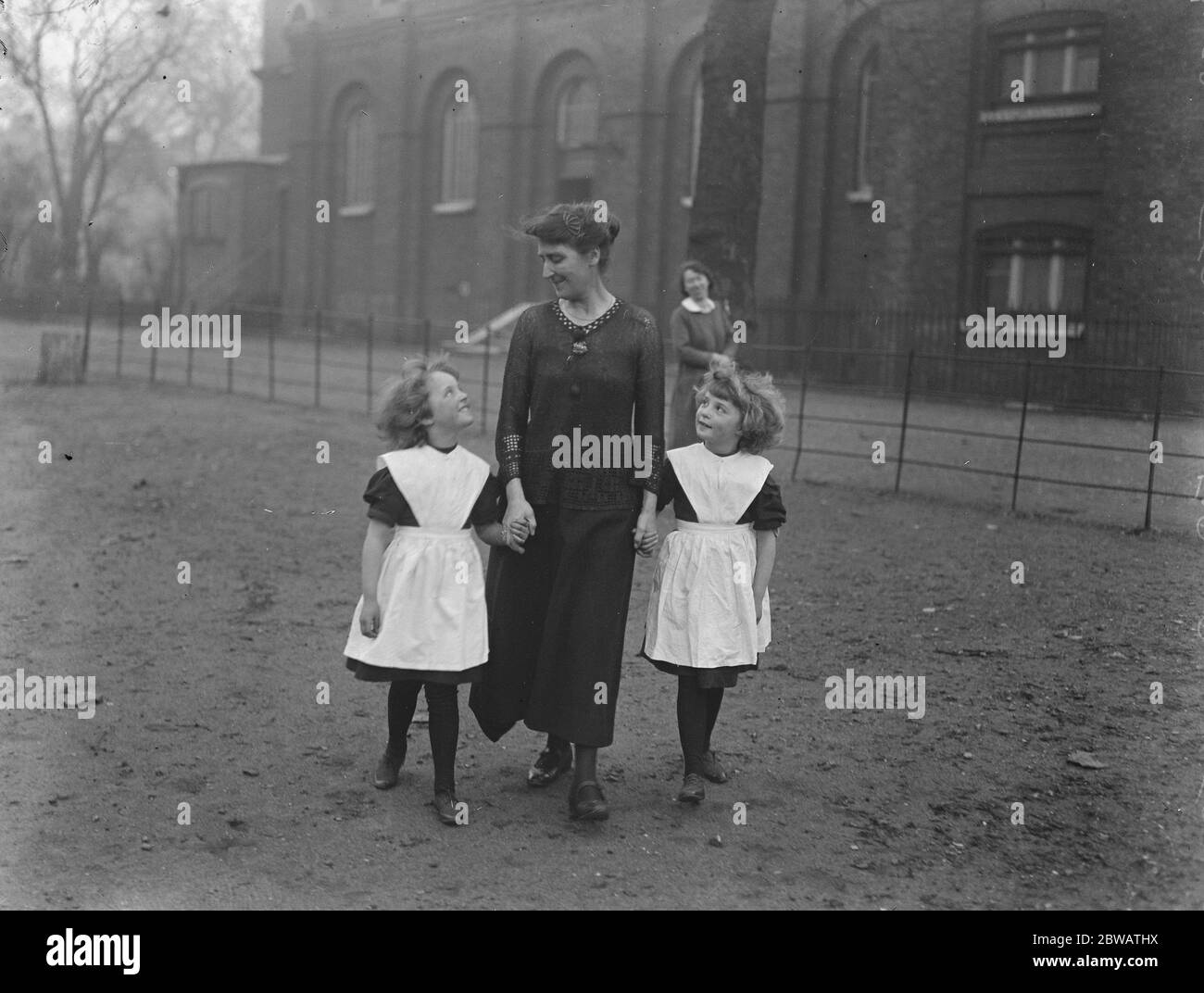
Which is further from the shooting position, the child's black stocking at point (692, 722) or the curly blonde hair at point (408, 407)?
the child's black stocking at point (692, 722)

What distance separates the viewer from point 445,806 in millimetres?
5008

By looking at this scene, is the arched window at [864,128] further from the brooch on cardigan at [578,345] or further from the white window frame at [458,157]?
the brooch on cardigan at [578,345]

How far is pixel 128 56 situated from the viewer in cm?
1684

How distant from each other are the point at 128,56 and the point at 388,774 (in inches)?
550

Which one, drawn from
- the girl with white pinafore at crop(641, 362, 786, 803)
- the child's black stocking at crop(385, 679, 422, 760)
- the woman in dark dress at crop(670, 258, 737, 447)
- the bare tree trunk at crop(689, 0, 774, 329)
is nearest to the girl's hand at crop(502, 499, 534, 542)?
the girl with white pinafore at crop(641, 362, 786, 803)

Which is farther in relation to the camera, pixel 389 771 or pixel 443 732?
pixel 389 771

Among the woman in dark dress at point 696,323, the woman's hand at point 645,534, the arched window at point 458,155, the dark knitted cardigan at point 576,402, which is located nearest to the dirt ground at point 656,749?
the woman's hand at point 645,534

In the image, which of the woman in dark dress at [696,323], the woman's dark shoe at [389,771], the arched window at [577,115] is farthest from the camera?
the arched window at [577,115]

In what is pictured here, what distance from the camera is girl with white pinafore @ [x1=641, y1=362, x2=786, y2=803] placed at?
5172 mm

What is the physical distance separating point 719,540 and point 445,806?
137cm

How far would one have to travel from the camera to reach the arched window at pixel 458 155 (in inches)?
1314

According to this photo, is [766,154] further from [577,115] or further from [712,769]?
[712,769]

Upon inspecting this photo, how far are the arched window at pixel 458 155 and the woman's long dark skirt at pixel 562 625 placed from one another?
94.8ft

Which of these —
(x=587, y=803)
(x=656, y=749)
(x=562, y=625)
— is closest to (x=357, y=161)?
(x=656, y=749)
